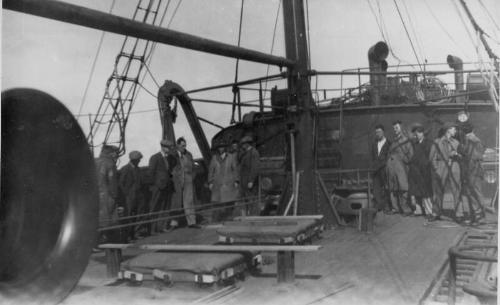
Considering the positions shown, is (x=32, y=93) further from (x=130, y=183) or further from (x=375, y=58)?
(x=375, y=58)

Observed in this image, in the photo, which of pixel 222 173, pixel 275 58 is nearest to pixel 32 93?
pixel 275 58

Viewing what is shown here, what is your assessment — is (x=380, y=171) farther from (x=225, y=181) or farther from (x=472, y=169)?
(x=225, y=181)

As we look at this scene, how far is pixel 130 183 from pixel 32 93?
5.98 metres

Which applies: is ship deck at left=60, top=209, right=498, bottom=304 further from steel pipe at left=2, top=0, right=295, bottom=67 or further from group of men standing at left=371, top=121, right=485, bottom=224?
steel pipe at left=2, top=0, right=295, bottom=67

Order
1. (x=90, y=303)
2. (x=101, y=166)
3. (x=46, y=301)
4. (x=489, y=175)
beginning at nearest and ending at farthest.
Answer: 1. (x=46, y=301)
2. (x=90, y=303)
3. (x=101, y=166)
4. (x=489, y=175)

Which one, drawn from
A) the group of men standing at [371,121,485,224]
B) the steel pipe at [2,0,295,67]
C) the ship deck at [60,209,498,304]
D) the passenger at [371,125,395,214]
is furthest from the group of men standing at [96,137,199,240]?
the group of men standing at [371,121,485,224]

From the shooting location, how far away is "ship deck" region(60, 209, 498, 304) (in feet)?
13.8

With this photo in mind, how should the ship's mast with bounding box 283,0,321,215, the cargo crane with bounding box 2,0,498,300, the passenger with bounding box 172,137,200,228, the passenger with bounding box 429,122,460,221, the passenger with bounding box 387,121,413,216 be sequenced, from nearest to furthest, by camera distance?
the cargo crane with bounding box 2,0,498,300 → the ship's mast with bounding box 283,0,321,215 → the passenger with bounding box 429,122,460,221 → the passenger with bounding box 172,137,200,228 → the passenger with bounding box 387,121,413,216

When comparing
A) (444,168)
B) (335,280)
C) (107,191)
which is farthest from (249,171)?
(335,280)

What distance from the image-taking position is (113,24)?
11.6ft

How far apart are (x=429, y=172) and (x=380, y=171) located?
1.00 m

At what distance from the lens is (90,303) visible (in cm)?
424

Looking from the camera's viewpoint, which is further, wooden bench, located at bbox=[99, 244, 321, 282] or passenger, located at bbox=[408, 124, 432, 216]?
passenger, located at bbox=[408, 124, 432, 216]

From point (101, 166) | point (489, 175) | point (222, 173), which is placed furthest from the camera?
point (489, 175)
